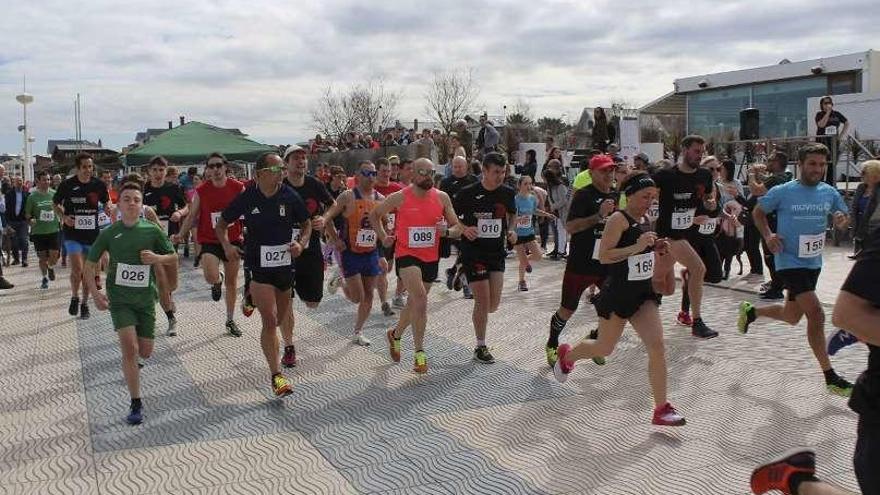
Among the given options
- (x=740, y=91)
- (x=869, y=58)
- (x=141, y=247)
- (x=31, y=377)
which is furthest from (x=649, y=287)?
(x=740, y=91)

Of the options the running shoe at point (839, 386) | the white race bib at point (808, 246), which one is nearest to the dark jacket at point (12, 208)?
the white race bib at point (808, 246)

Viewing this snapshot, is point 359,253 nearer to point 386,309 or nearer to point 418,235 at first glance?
point 418,235

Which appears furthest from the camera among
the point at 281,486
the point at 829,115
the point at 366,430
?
the point at 829,115

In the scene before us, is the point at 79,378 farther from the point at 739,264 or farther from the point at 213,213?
the point at 739,264

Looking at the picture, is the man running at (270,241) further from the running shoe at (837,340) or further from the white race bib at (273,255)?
the running shoe at (837,340)

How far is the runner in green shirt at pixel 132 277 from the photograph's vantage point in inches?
221

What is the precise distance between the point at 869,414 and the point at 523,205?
31.8 feet

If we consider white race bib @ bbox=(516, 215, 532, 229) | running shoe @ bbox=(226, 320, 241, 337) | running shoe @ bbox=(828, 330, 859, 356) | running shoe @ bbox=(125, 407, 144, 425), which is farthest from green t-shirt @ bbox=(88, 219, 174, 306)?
white race bib @ bbox=(516, 215, 532, 229)

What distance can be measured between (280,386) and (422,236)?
1.77 metres

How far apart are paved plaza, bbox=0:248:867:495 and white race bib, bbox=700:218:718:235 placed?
3.47ft

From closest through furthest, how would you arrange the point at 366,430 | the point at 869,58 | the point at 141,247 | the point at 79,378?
the point at 366,430, the point at 141,247, the point at 79,378, the point at 869,58

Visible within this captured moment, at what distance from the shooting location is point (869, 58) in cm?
3089

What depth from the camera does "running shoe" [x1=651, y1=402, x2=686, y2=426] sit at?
5.15 m

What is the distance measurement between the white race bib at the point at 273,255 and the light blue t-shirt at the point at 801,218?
154 inches
